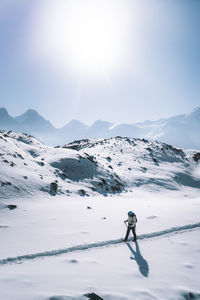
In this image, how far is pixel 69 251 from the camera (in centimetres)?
897

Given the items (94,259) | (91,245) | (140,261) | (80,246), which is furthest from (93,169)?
(140,261)

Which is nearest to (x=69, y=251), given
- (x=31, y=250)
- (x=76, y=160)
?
(x=31, y=250)

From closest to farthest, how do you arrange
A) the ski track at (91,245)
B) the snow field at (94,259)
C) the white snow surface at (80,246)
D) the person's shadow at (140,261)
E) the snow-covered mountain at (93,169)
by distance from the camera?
the snow field at (94,259), the white snow surface at (80,246), the person's shadow at (140,261), the ski track at (91,245), the snow-covered mountain at (93,169)

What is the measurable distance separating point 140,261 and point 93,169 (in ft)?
74.1

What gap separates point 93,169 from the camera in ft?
100

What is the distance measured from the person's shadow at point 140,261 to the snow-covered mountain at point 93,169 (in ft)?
40.1

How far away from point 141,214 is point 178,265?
826 cm

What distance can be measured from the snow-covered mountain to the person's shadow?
12233 millimetres

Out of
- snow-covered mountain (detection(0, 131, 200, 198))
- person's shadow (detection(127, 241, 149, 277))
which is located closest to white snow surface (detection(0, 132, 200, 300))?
person's shadow (detection(127, 241, 149, 277))

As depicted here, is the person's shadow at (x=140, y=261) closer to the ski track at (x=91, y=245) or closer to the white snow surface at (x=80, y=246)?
the white snow surface at (x=80, y=246)

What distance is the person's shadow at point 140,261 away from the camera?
7.37 m

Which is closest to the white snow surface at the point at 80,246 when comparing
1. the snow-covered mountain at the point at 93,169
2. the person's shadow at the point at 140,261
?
the person's shadow at the point at 140,261

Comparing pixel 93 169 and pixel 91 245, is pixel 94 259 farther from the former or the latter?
pixel 93 169

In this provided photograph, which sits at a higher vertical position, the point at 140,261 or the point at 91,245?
the point at 91,245
